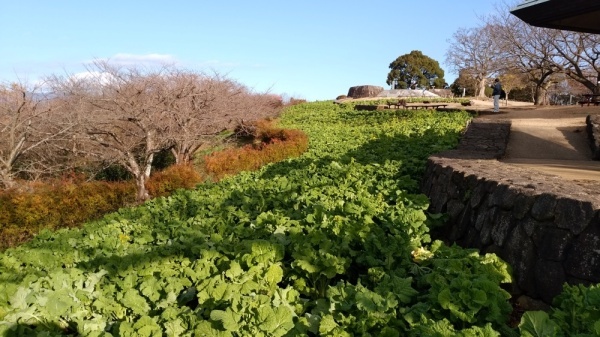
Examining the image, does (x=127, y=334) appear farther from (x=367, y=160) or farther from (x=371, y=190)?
(x=367, y=160)

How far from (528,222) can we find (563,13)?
6090 mm

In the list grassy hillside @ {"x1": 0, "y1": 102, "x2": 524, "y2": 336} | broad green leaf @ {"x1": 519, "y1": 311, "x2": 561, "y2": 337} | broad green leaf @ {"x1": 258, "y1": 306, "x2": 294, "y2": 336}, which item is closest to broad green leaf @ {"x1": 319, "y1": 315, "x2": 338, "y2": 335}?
grassy hillside @ {"x1": 0, "y1": 102, "x2": 524, "y2": 336}

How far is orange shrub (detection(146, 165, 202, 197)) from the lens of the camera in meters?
14.0

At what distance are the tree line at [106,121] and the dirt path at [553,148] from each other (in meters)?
10.2

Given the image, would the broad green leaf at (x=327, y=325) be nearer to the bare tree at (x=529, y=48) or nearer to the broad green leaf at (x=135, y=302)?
the broad green leaf at (x=135, y=302)

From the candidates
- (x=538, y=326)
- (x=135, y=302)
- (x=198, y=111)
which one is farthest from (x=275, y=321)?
(x=198, y=111)

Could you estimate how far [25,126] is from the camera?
14312 mm

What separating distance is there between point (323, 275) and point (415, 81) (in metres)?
65.0

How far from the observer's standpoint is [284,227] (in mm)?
4875

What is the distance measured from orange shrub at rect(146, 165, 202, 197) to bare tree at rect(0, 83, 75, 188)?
296cm

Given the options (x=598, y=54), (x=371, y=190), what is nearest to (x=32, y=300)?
(x=371, y=190)

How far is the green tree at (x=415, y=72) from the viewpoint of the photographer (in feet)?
212

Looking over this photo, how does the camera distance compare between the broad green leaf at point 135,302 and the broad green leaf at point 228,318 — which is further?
the broad green leaf at point 135,302

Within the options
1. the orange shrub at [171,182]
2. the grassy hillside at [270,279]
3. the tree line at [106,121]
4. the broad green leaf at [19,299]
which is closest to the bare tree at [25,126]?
the tree line at [106,121]
